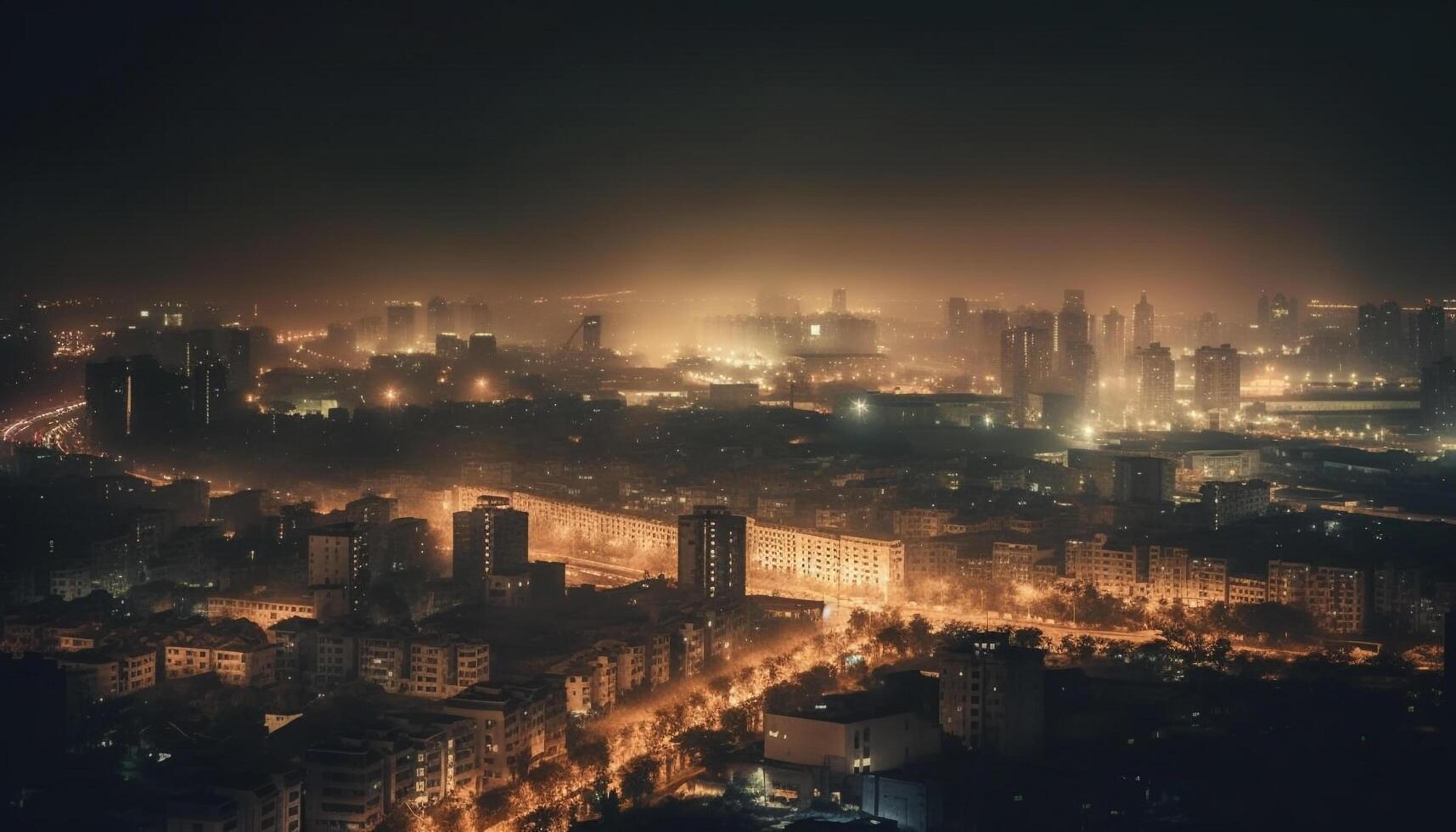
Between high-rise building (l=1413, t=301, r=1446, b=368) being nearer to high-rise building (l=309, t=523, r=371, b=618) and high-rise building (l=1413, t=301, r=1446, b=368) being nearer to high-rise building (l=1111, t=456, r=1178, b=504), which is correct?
high-rise building (l=1111, t=456, r=1178, b=504)

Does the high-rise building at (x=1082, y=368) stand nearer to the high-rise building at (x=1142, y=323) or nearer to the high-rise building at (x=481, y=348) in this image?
the high-rise building at (x=1142, y=323)

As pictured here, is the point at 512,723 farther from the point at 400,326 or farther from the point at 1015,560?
the point at 400,326

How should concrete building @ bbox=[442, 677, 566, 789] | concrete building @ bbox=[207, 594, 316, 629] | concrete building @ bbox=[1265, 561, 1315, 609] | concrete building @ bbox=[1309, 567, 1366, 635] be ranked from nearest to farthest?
concrete building @ bbox=[442, 677, 566, 789]
concrete building @ bbox=[207, 594, 316, 629]
concrete building @ bbox=[1309, 567, 1366, 635]
concrete building @ bbox=[1265, 561, 1315, 609]

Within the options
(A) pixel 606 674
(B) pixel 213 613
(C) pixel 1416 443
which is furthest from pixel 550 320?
(A) pixel 606 674

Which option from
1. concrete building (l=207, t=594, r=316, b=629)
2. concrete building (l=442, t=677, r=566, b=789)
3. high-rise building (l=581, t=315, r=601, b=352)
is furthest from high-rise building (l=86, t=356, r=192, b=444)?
concrete building (l=442, t=677, r=566, b=789)

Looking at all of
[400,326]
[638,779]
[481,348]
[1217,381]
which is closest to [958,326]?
[1217,381]

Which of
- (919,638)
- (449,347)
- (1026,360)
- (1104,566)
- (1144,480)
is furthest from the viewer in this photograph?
(449,347)

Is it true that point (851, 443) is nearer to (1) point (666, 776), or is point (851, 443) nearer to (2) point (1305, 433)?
(2) point (1305, 433)

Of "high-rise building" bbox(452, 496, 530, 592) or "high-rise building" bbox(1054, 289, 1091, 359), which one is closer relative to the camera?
"high-rise building" bbox(452, 496, 530, 592)
